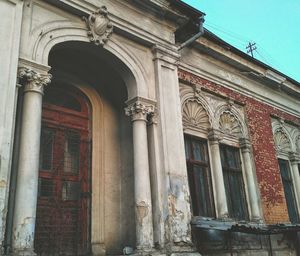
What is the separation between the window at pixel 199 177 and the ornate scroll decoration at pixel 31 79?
3.87 meters

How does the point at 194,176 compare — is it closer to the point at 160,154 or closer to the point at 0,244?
the point at 160,154

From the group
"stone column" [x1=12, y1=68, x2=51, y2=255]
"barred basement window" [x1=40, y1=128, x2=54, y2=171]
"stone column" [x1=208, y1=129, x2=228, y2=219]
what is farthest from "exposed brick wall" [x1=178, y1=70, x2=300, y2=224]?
"stone column" [x1=12, y1=68, x2=51, y2=255]

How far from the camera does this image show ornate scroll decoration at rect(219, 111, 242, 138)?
370 inches

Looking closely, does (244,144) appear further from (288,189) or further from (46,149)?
(46,149)

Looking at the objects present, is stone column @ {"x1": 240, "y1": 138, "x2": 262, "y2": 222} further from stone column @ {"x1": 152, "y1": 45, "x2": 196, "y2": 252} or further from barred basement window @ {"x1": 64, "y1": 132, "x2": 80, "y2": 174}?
barred basement window @ {"x1": 64, "y1": 132, "x2": 80, "y2": 174}

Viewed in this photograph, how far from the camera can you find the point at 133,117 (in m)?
6.93

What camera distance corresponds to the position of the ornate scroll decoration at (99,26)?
6.50 metres

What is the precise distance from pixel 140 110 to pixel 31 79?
2208 mm

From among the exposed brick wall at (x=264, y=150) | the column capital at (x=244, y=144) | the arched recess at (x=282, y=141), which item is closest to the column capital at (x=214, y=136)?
the column capital at (x=244, y=144)

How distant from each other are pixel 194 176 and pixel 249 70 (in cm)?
418

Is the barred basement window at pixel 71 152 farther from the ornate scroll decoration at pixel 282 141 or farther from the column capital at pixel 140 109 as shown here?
the ornate scroll decoration at pixel 282 141

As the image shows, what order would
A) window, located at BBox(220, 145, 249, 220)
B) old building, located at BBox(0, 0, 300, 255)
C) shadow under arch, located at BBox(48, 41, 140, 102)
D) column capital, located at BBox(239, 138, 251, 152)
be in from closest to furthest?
old building, located at BBox(0, 0, 300, 255), shadow under arch, located at BBox(48, 41, 140, 102), window, located at BBox(220, 145, 249, 220), column capital, located at BBox(239, 138, 251, 152)

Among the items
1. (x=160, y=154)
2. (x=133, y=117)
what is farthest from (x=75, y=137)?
(x=160, y=154)

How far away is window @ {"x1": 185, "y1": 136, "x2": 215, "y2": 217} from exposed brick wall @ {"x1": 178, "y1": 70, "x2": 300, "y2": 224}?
5.27 feet
